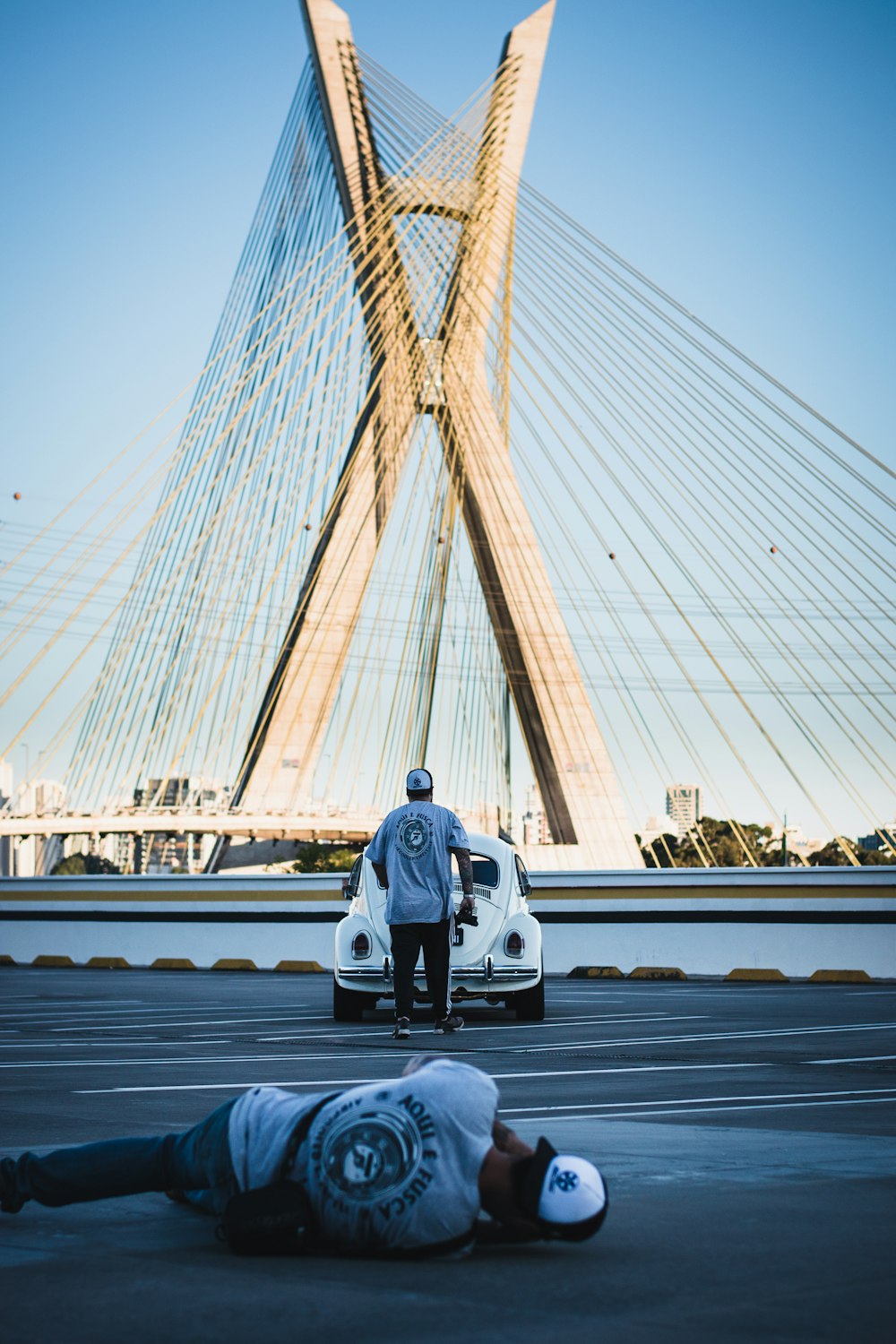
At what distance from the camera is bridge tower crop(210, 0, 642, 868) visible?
38906 millimetres

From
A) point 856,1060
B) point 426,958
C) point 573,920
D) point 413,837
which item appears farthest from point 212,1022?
point 573,920

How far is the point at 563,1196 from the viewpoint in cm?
354

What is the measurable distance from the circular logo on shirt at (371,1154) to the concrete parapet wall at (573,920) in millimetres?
16244

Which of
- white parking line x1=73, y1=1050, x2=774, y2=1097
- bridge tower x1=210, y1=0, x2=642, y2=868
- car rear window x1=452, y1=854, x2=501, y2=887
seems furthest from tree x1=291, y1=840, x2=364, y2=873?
white parking line x1=73, y1=1050, x2=774, y2=1097

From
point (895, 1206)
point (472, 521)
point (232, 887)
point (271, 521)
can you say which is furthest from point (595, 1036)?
point (472, 521)

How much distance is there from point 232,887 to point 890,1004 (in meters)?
12.8

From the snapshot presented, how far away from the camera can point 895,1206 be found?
14.1 ft

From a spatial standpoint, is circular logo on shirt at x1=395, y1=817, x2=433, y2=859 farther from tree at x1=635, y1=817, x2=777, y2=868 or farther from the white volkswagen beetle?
tree at x1=635, y1=817, x2=777, y2=868

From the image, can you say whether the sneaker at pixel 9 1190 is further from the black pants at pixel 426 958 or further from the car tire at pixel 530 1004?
the car tire at pixel 530 1004

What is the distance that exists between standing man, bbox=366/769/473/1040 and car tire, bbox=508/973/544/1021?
70.7 inches

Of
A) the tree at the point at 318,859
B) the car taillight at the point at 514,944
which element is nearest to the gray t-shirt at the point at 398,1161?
the car taillight at the point at 514,944

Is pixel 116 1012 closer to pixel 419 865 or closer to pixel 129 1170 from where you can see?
pixel 419 865

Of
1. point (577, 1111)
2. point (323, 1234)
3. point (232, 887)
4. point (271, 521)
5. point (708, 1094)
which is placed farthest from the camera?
point (271, 521)

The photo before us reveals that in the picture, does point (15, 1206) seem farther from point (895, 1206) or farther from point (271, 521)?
point (271, 521)
